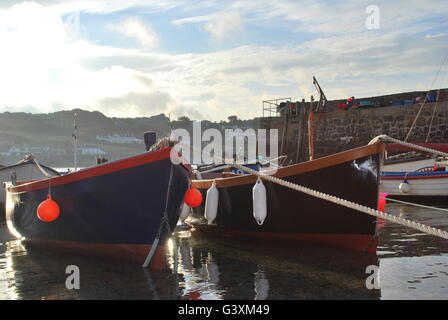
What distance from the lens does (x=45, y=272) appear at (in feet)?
20.8

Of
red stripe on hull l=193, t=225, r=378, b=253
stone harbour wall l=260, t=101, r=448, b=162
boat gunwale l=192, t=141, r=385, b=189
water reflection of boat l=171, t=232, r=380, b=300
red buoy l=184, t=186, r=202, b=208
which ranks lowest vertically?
water reflection of boat l=171, t=232, r=380, b=300

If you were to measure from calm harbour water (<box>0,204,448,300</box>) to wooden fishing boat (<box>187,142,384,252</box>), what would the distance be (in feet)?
0.80

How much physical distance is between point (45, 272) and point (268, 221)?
3.62 metres

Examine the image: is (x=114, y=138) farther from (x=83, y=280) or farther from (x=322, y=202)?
(x=83, y=280)

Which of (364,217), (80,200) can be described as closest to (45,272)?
(80,200)

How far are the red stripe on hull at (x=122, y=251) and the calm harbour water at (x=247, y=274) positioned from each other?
11 centimetres

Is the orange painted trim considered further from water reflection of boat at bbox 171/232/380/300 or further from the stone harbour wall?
the stone harbour wall

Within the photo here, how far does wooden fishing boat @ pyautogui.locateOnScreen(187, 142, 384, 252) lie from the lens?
266 inches

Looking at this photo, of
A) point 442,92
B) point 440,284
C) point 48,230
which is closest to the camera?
point 440,284

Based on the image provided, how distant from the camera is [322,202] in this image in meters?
7.08

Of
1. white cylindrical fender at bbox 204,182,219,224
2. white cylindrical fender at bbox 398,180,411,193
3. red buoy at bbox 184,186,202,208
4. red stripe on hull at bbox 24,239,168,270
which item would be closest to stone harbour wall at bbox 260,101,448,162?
white cylindrical fender at bbox 398,180,411,193

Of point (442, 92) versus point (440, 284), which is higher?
point (442, 92)
